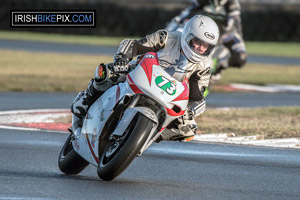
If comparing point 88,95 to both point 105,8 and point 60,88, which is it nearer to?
point 60,88

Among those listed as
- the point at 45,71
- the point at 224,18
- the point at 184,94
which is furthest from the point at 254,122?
the point at 45,71

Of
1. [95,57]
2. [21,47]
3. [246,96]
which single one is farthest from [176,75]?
[21,47]

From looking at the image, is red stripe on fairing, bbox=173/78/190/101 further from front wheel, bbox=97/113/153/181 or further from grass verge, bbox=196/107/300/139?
grass verge, bbox=196/107/300/139

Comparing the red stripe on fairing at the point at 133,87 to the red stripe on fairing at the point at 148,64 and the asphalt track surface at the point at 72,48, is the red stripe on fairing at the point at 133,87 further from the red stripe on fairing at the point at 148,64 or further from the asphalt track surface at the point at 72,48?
the asphalt track surface at the point at 72,48

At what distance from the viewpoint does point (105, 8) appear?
137 ft

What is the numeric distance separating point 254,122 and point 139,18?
2981cm

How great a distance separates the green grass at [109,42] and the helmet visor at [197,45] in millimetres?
27818

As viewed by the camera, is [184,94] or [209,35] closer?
[184,94]

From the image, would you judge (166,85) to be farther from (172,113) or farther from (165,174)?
(165,174)

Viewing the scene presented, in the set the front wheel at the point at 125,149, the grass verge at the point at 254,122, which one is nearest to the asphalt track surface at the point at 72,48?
the grass verge at the point at 254,122

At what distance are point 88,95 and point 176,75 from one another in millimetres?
1013

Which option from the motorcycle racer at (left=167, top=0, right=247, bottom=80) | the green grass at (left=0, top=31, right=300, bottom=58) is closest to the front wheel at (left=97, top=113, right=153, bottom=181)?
the motorcycle racer at (left=167, top=0, right=247, bottom=80)

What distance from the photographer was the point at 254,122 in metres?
12.6

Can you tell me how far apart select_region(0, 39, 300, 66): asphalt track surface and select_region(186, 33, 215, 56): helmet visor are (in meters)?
23.2
